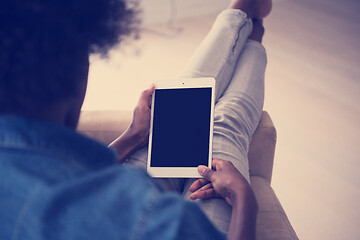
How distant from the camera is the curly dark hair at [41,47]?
0.40 m

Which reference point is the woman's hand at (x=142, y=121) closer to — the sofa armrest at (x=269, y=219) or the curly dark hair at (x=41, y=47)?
the sofa armrest at (x=269, y=219)

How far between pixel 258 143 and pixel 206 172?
0.21 metres

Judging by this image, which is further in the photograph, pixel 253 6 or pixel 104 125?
pixel 253 6

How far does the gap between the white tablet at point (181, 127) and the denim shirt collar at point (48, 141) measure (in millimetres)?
468

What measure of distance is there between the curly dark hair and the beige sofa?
1.78 ft

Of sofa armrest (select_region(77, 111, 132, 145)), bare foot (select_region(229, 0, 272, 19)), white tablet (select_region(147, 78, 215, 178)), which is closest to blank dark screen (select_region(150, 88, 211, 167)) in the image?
white tablet (select_region(147, 78, 215, 178))

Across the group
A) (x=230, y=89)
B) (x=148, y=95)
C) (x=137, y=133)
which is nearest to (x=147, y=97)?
(x=148, y=95)

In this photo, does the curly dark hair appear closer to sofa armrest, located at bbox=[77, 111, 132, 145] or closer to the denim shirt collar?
the denim shirt collar

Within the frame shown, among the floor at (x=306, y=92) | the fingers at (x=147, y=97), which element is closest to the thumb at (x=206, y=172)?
the fingers at (x=147, y=97)

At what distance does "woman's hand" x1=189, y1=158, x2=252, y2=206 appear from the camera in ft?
2.50

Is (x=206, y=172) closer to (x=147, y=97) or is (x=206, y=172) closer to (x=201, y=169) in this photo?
(x=201, y=169)

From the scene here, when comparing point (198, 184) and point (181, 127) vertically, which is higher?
point (181, 127)

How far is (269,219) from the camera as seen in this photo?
0.84m

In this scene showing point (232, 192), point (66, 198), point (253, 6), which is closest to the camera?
point (66, 198)
